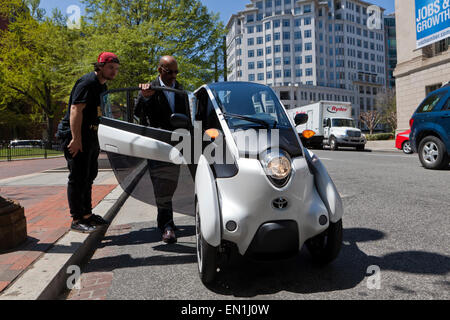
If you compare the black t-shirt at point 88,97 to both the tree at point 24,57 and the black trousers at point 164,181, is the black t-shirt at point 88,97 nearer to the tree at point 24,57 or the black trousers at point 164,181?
the black trousers at point 164,181

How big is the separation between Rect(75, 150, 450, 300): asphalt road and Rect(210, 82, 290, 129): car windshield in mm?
1208

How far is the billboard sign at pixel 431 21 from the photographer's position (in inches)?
894

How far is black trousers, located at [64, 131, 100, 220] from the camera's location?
13.2 feet

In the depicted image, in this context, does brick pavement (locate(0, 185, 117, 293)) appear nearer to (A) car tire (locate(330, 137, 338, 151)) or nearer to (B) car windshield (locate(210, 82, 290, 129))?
(B) car windshield (locate(210, 82, 290, 129))

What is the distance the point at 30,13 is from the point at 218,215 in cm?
3972

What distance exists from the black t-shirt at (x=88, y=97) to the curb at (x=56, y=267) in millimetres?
906

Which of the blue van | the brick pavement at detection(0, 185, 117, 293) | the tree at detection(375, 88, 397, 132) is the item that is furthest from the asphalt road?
the tree at detection(375, 88, 397, 132)

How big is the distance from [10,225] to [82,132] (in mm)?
1242

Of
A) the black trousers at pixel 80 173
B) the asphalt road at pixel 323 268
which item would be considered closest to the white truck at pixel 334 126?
the asphalt road at pixel 323 268

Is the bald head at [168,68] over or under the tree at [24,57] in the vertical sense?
under

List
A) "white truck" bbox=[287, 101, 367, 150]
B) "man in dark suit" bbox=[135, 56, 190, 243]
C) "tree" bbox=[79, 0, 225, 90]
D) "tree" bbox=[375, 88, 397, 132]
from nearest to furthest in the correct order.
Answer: "man in dark suit" bbox=[135, 56, 190, 243] < "tree" bbox=[79, 0, 225, 90] < "white truck" bbox=[287, 101, 367, 150] < "tree" bbox=[375, 88, 397, 132]

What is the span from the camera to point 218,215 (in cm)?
249
